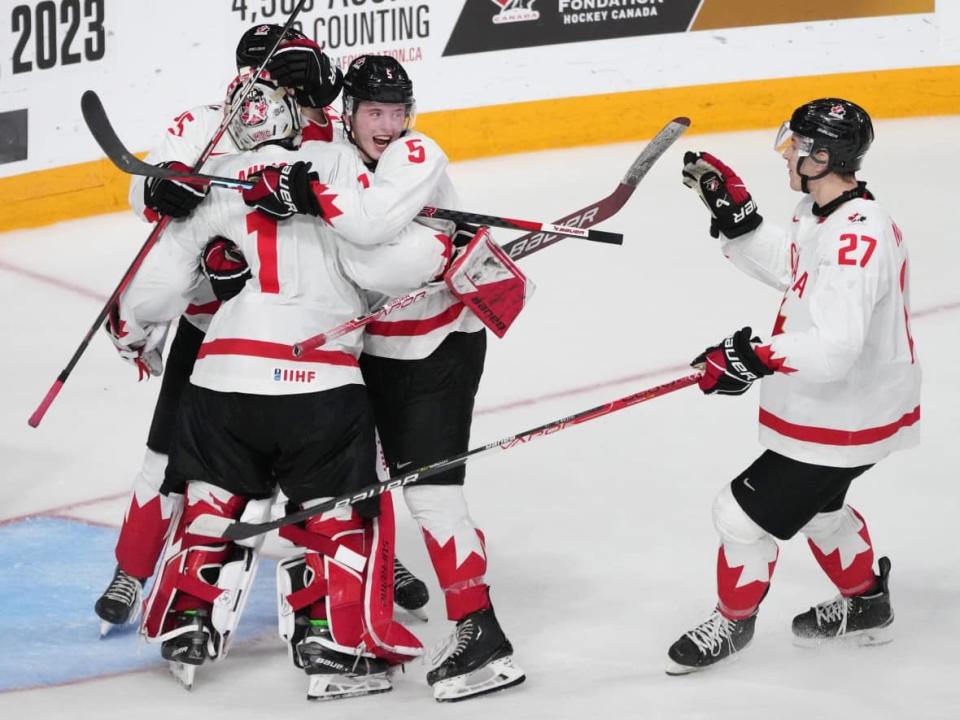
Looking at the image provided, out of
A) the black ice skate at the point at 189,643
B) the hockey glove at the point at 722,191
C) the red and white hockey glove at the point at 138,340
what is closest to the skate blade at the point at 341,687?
the black ice skate at the point at 189,643

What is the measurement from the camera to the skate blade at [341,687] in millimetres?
3189

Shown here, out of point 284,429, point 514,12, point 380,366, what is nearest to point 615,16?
point 514,12

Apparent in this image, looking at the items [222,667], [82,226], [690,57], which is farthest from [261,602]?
[690,57]

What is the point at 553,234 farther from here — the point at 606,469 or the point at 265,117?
the point at 606,469

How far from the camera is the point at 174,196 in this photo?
3.08 meters

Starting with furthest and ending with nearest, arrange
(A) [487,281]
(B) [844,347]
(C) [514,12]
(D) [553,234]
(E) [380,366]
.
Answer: (C) [514,12]
(D) [553,234]
(E) [380,366]
(A) [487,281]
(B) [844,347]

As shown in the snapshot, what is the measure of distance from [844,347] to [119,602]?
61.0 inches

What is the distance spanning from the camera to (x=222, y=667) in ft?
11.0

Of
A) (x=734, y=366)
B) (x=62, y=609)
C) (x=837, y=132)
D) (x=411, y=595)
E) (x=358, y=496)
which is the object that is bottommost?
(x=62, y=609)

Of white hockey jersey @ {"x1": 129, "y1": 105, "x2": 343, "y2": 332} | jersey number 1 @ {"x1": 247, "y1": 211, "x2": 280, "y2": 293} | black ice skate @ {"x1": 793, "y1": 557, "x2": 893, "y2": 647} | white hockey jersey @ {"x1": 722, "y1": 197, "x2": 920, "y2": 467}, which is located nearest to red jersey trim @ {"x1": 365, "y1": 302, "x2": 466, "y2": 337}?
jersey number 1 @ {"x1": 247, "y1": 211, "x2": 280, "y2": 293}

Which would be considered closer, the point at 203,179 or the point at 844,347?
the point at 844,347

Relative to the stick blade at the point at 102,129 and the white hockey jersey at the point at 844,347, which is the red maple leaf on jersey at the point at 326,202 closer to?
the stick blade at the point at 102,129

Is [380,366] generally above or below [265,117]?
below

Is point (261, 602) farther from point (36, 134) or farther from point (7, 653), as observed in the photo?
point (36, 134)
